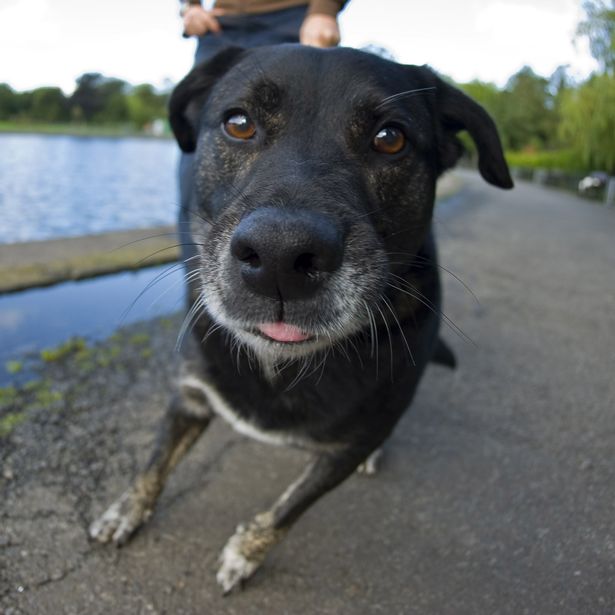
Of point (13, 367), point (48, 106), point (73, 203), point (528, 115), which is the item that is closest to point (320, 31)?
point (13, 367)

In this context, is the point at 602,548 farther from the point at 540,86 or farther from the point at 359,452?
the point at 540,86

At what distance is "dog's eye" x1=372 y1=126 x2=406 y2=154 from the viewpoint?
2.03 meters

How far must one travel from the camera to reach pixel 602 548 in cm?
224

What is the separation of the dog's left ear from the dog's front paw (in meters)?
1.64

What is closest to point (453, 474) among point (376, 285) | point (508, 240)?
point (376, 285)

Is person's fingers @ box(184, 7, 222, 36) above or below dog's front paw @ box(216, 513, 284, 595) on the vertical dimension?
above

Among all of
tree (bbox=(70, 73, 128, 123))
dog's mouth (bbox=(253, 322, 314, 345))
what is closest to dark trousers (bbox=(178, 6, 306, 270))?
dog's mouth (bbox=(253, 322, 314, 345))

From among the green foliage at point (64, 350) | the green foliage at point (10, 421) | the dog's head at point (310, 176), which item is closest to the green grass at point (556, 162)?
the green foliage at point (64, 350)

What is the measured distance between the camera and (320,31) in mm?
2689

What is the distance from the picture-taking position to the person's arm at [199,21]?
2963 mm

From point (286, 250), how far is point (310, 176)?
1.29ft

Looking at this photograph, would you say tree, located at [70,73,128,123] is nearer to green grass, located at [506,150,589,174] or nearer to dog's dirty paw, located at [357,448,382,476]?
green grass, located at [506,150,589,174]

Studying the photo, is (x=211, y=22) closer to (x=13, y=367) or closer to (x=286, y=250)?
(x=286, y=250)

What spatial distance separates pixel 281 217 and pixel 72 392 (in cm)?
210
